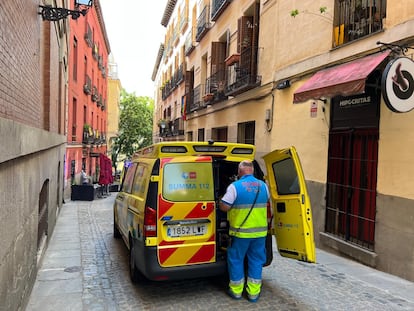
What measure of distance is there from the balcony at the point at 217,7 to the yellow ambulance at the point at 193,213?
37.5 ft

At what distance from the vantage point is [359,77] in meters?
5.93

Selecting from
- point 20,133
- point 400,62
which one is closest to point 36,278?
point 20,133

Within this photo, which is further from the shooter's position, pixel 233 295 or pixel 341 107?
pixel 341 107

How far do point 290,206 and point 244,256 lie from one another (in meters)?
0.93

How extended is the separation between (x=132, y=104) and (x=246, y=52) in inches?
1440

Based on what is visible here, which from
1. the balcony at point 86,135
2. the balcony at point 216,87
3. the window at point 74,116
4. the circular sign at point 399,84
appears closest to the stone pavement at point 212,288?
the circular sign at point 399,84

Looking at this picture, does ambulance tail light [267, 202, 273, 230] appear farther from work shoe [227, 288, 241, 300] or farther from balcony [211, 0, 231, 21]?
balcony [211, 0, 231, 21]

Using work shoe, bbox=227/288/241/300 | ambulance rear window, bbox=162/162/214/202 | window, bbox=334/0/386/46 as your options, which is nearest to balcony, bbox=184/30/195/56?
window, bbox=334/0/386/46

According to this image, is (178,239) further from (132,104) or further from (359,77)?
(132,104)

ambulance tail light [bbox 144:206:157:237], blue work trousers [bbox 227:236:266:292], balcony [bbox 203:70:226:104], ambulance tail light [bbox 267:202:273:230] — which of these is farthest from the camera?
balcony [bbox 203:70:226:104]

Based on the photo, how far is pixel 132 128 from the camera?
46531 millimetres

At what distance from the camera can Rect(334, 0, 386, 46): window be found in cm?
698

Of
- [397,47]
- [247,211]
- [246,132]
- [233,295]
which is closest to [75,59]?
[246,132]

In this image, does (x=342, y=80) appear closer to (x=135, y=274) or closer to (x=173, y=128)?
(x=135, y=274)
